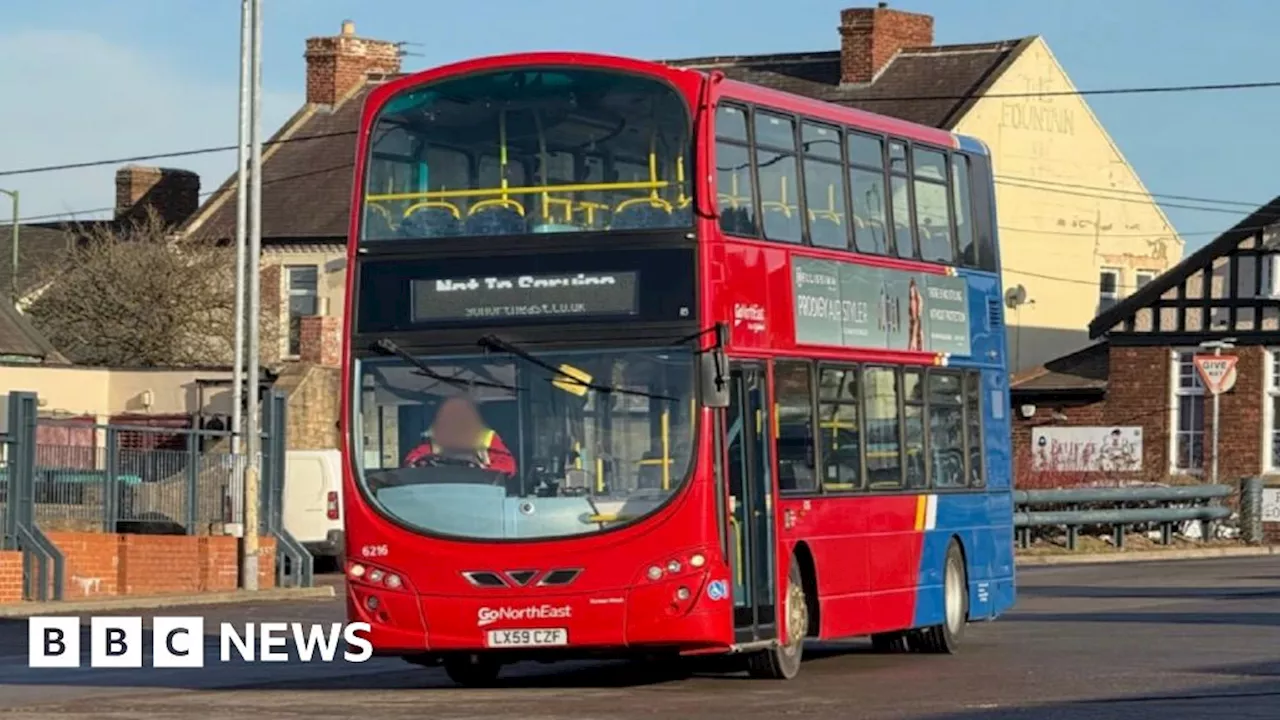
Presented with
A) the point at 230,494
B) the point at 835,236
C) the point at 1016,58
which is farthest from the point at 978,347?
the point at 1016,58

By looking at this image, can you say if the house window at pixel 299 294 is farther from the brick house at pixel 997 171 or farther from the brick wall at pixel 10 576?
the brick wall at pixel 10 576

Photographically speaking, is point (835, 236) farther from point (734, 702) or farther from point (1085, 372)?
point (1085, 372)

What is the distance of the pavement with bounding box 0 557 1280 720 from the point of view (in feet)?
51.1

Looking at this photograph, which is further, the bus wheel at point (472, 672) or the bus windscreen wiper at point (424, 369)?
the bus wheel at point (472, 672)

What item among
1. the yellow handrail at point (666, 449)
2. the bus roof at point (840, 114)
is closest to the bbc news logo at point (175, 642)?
the yellow handrail at point (666, 449)

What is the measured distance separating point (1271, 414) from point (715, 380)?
115 ft

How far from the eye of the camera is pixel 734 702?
1639cm

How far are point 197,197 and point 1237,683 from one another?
53404mm

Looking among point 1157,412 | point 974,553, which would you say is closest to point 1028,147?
point 1157,412

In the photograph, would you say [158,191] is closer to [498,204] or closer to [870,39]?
[870,39]

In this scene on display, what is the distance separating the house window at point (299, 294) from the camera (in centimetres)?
5975

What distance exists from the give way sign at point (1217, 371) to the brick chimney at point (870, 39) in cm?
1498

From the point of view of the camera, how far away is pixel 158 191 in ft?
222

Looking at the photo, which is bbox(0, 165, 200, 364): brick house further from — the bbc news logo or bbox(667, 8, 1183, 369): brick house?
the bbc news logo
